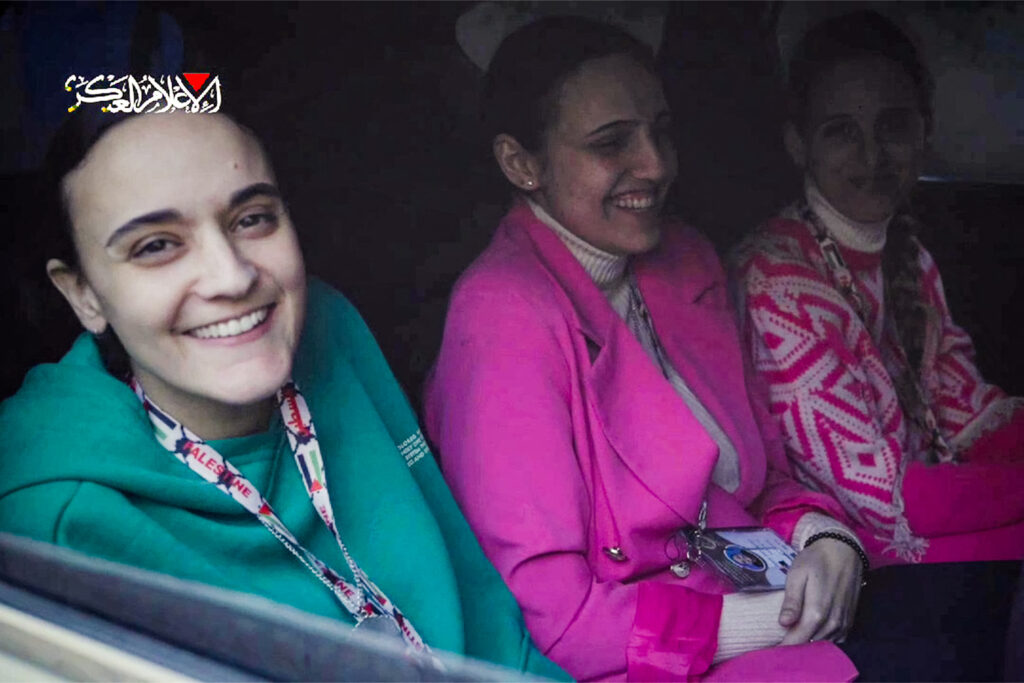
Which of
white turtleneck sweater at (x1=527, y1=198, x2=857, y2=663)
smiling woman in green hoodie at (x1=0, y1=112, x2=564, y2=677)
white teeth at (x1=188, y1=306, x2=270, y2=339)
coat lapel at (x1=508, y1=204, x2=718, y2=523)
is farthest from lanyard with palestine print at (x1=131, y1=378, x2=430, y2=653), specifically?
white turtleneck sweater at (x1=527, y1=198, x2=857, y2=663)

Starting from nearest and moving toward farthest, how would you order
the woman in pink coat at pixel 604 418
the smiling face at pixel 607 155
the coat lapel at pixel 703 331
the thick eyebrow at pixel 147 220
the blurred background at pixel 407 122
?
the thick eyebrow at pixel 147 220 → the blurred background at pixel 407 122 → the woman in pink coat at pixel 604 418 → the smiling face at pixel 607 155 → the coat lapel at pixel 703 331

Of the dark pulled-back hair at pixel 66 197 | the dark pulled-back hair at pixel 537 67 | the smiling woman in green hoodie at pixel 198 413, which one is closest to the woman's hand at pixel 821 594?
the smiling woman in green hoodie at pixel 198 413

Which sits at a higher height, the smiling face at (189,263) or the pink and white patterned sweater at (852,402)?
the smiling face at (189,263)

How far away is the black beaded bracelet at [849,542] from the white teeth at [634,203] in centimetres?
56

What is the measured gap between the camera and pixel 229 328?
1.13 m

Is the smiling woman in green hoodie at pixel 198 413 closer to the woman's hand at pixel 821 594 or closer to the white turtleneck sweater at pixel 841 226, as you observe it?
the woman's hand at pixel 821 594

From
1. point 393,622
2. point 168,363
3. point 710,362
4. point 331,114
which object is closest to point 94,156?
point 168,363

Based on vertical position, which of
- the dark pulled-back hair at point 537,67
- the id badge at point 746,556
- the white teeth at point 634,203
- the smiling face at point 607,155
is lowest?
the id badge at point 746,556

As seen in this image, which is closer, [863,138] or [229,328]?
[229,328]

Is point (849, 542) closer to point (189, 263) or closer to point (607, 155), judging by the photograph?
point (607, 155)

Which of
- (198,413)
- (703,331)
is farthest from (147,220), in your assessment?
(703,331)

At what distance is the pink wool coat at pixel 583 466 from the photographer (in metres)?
1.34

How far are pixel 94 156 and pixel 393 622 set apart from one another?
622 mm

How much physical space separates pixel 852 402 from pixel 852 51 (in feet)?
1.76
